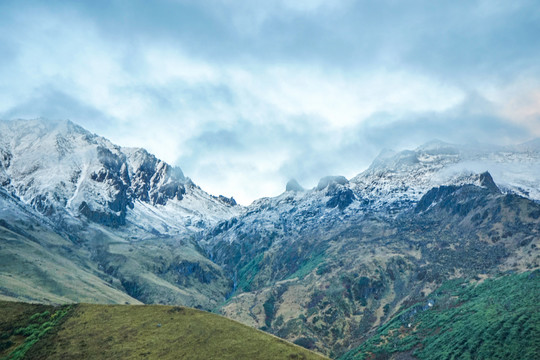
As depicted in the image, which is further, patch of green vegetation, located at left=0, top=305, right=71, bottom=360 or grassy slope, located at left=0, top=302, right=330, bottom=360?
patch of green vegetation, located at left=0, top=305, right=71, bottom=360

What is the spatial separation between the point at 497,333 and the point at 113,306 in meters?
171

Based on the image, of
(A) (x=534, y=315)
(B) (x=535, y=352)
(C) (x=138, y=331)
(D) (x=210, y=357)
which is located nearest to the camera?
(D) (x=210, y=357)

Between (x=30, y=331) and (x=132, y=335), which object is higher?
(x=132, y=335)

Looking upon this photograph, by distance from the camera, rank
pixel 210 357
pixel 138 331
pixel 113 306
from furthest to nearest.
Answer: pixel 113 306 → pixel 138 331 → pixel 210 357

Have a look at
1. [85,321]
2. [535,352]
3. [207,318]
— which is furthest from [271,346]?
[535,352]

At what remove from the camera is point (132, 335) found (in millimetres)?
99938

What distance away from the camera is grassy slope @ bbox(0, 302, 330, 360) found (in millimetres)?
92375

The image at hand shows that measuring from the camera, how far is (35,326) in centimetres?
10438

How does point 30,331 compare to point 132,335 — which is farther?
point 30,331

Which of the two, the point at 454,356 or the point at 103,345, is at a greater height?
the point at 454,356

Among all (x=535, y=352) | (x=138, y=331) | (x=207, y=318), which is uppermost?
(x=535, y=352)

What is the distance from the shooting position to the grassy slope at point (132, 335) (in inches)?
3637

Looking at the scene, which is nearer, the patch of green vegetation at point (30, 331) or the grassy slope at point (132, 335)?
the grassy slope at point (132, 335)

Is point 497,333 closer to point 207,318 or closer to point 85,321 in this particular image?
point 207,318
